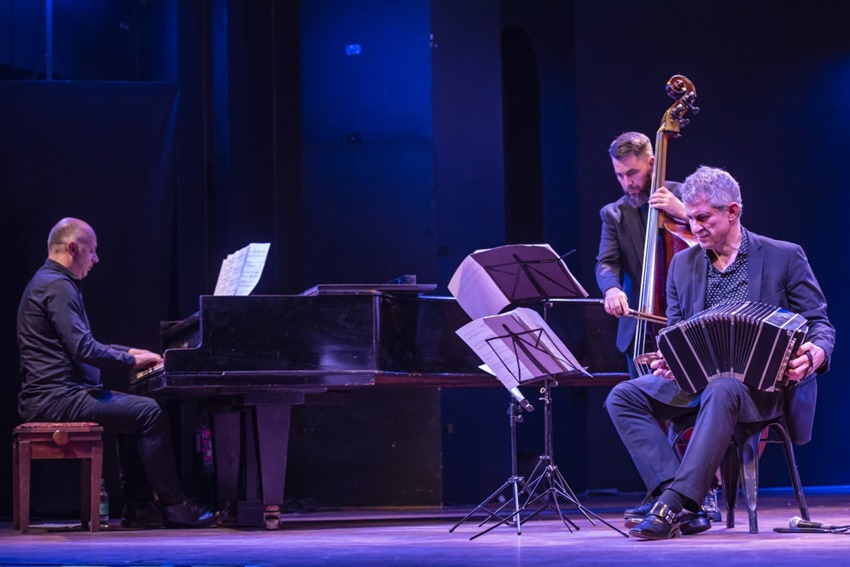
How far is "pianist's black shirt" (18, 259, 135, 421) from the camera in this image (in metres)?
5.41

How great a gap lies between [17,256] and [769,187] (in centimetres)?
480

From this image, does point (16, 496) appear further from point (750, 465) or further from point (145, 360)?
point (750, 465)

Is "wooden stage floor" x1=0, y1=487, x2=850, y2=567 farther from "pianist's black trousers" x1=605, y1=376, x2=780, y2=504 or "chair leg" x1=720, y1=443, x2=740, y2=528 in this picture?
"pianist's black trousers" x1=605, y1=376, x2=780, y2=504

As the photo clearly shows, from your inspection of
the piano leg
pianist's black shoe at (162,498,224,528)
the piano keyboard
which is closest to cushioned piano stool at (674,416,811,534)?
the piano leg

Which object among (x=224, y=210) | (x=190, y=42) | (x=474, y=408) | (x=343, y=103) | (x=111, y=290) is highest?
(x=190, y=42)

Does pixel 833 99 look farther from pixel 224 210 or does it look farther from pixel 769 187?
pixel 224 210

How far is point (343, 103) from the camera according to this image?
6.74 metres

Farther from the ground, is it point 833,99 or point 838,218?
point 833,99

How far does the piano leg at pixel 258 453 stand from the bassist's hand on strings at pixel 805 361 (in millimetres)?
2235

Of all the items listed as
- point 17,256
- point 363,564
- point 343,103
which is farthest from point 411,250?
point 363,564

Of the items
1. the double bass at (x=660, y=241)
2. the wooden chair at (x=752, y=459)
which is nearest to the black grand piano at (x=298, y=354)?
the double bass at (x=660, y=241)

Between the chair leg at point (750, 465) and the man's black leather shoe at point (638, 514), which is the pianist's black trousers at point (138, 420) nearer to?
the man's black leather shoe at point (638, 514)

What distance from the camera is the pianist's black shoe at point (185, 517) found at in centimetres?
538

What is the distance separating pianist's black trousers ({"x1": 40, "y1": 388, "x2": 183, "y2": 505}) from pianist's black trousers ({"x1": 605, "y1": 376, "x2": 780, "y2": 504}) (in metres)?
2.38
